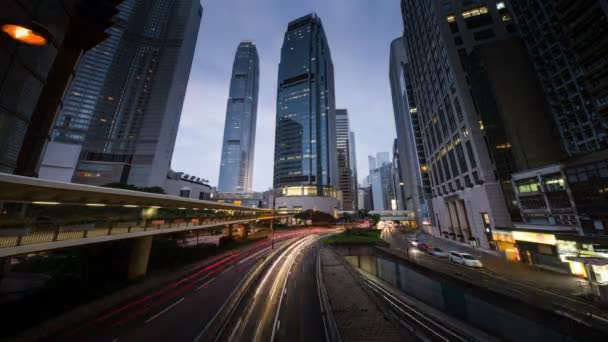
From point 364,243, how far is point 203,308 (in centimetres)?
2965

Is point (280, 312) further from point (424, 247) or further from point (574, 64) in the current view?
point (574, 64)

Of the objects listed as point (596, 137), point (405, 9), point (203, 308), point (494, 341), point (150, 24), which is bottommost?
point (494, 341)

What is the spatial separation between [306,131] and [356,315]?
9380 centimetres

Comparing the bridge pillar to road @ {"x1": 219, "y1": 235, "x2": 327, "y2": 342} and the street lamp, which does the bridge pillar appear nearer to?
road @ {"x1": 219, "y1": 235, "x2": 327, "y2": 342}

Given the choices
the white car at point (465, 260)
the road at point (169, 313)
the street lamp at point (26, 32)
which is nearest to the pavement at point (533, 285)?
the white car at point (465, 260)

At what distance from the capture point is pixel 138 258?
17.9 meters

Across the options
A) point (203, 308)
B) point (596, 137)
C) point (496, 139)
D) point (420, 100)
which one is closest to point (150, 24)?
point (420, 100)

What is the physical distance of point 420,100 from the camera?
55125mm

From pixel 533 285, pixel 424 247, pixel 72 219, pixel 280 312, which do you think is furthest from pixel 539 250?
pixel 72 219

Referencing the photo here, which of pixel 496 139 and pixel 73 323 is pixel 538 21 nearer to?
pixel 496 139

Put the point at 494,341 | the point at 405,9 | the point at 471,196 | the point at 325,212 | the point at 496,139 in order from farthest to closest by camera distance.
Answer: the point at 325,212, the point at 405,9, the point at 471,196, the point at 496,139, the point at 494,341

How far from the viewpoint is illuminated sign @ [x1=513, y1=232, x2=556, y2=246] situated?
20.3 m

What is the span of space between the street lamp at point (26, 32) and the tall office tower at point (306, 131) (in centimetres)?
9015

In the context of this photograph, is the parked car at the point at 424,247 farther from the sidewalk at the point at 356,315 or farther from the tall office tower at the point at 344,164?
the tall office tower at the point at 344,164
